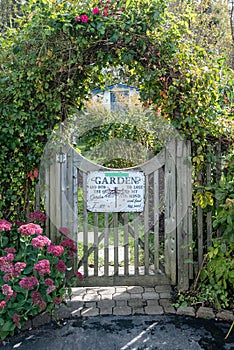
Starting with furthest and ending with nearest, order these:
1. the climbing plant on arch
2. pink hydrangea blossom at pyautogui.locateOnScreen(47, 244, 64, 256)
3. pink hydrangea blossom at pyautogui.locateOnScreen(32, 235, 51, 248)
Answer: the climbing plant on arch → pink hydrangea blossom at pyautogui.locateOnScreen(47, 244, 64, 256) → pink hydrangea blossom at pyautogui.locateOnScreen(32, 235, 51, 248)

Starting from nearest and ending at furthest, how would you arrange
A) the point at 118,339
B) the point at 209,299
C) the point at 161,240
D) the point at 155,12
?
the point at 118,339, the point at 155,12, the point at 209,299, the point at 161,240

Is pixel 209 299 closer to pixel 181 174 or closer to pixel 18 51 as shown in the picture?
pixel 181 174

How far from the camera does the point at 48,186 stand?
3453 mm

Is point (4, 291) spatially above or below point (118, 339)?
above

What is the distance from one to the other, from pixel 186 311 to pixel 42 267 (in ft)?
4.27

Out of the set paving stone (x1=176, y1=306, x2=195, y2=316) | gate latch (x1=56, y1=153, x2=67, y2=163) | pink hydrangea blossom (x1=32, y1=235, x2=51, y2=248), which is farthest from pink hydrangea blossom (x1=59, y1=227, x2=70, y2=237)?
paving stone (x1=176, y1=306, x2=195, y2=316)

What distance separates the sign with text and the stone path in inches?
30.7

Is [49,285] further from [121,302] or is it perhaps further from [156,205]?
[156,205]

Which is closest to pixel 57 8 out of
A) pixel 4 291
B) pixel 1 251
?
pixel 1 251

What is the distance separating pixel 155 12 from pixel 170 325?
2.45 m

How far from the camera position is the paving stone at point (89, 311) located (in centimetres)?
318

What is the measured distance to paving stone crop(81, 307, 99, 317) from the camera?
318 cm

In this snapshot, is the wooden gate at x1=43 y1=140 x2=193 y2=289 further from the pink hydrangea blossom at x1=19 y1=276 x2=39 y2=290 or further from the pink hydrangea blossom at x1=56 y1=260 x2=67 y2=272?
the pink hydrangea blossom at x1=19 y1=276 x2=39 y2=290

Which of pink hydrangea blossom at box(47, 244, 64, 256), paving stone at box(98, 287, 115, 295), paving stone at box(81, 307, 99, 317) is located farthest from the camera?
paving stone at box(98, 287, 115, 295)
